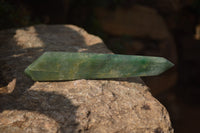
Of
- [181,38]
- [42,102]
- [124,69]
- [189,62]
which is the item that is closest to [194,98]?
[189,62]

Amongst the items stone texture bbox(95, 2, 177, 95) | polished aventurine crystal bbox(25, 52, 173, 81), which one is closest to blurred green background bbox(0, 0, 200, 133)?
stone texture bbox(95, 2, 177, 95)

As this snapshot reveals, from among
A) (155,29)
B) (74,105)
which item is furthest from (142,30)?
(74,105)

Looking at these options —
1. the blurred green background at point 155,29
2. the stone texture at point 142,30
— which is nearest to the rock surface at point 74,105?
the blurred green background at point 155,29

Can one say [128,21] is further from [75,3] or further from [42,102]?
[42,102]

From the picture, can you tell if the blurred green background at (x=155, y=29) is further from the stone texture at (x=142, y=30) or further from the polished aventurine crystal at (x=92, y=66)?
the polished aventurine crystal at (x=92, y=66)

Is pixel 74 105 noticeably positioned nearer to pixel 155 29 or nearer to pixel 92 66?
pixel 92 66
